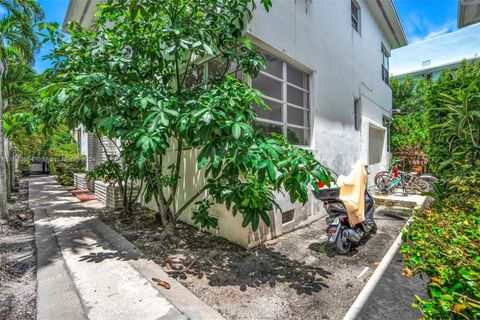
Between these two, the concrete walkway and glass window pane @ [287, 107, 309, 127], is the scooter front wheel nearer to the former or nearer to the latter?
the concrete walkway

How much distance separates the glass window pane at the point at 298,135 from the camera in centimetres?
567

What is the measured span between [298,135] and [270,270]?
3.41m

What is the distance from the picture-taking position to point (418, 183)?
9.19m

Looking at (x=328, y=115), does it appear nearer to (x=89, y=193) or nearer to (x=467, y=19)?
(x=467, y=19)

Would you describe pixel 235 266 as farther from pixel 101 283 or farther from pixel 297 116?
pixel 297 116

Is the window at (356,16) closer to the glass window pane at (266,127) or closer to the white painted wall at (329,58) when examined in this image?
the white painted wall at (329,58)

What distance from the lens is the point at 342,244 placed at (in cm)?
402

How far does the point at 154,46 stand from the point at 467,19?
21.8 ft

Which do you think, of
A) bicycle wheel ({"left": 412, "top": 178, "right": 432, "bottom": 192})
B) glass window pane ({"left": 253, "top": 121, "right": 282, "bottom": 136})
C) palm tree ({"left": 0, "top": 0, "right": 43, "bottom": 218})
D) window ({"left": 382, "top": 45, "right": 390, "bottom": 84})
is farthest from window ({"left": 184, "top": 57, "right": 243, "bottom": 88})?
window ({"left": 382, "top": 45, "right": 390, "bottom": 84})

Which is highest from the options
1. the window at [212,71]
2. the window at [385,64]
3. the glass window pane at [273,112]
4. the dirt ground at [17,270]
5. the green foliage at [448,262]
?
the window at [385,64]

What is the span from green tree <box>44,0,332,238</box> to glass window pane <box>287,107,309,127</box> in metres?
1.63

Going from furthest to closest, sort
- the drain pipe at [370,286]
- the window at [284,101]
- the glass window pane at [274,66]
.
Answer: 1. the glass window pane at [274,66]
2. the window at [284,101]
3. the drain pipe at [370,286]

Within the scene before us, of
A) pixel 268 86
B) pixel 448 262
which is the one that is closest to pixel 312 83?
pixel 268 86

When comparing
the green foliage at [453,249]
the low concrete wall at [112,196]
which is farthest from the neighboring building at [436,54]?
the low concrete wall at [112,196]
